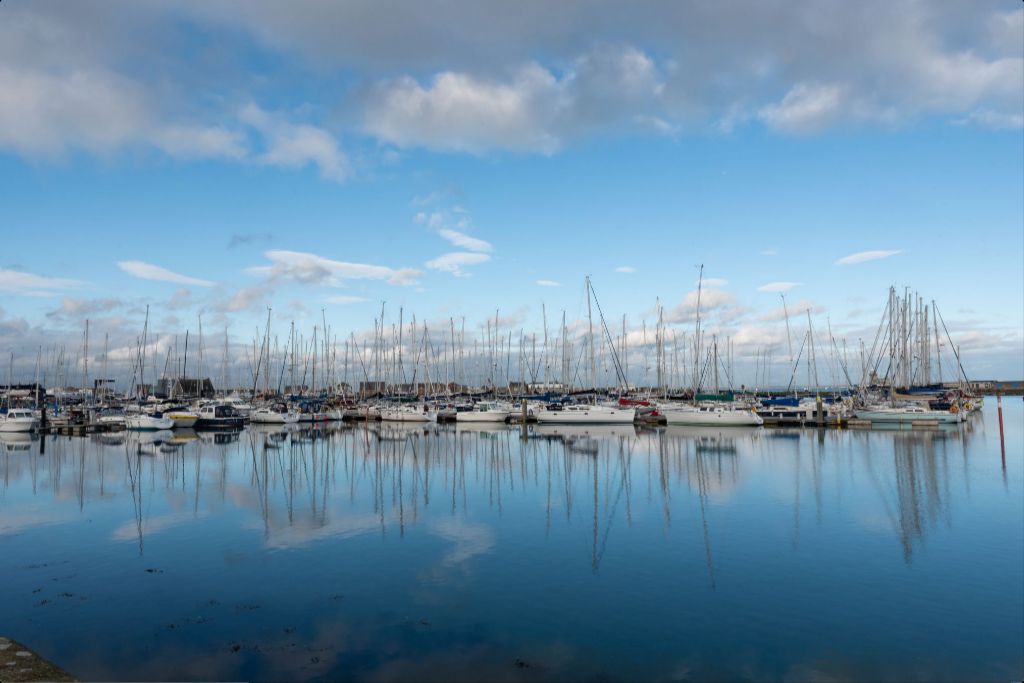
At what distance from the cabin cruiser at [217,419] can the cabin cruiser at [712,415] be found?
49.5 metres

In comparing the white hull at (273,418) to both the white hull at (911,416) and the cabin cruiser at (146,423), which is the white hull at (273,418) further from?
the white hull at (911,416)

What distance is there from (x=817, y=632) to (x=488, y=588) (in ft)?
24.2

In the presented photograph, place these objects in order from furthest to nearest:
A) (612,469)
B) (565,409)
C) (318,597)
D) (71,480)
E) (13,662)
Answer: (565,409)
(612,469)
(71,480)
(318,597)
(13,662)

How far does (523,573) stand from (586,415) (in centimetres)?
5485

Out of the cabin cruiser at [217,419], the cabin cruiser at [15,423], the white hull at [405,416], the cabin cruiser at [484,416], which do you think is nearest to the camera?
the cabin cruiser at [15,423]

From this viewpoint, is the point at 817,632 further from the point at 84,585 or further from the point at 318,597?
the point at 84,585

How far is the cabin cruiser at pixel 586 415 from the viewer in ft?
231

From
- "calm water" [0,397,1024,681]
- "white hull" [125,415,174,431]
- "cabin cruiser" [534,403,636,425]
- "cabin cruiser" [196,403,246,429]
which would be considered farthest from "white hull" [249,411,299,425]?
"calm water" [0,397,1024,681]

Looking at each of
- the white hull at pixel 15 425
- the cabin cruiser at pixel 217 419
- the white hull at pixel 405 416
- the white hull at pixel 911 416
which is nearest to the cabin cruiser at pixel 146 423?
the cabin cruiser at pixel 217 419

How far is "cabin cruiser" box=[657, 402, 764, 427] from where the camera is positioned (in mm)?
65438

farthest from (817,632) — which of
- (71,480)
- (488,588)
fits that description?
(71,480)

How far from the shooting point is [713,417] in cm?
6694

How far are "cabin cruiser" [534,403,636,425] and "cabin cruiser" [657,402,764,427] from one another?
4.58 m

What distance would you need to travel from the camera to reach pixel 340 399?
3910 inches
